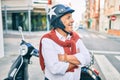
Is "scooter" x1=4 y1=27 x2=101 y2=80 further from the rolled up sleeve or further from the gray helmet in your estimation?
the gray helmet

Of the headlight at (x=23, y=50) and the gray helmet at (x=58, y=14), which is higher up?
the gray helmet at (x=58, y=14)

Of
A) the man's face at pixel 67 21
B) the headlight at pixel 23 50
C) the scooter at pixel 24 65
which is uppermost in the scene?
the man's face at pixel 67 21

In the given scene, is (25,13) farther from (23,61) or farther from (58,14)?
(58,14)

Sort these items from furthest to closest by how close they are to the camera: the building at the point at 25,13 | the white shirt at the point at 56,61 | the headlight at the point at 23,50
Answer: the building at the point at 25,13
the headlight at the point at 23,50
the white shirt at the point at 56,61

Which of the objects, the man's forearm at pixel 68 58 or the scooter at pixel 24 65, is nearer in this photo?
the man's forearm at pixel 68 58

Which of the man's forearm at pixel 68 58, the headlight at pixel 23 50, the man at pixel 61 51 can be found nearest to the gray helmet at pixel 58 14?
the man at pixel 61 51

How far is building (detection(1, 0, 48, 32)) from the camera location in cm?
2453

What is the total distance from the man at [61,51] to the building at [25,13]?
22.3 m

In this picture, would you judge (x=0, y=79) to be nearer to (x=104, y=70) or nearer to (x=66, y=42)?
(x=104, y=70)

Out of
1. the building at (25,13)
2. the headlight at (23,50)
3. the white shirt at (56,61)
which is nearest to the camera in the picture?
the white shirt at (56,61)

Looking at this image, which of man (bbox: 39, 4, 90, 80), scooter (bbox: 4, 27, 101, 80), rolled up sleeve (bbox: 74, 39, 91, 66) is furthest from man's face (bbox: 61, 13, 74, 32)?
scooter (bbox: 4, 27, 101, 80)

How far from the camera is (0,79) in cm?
511

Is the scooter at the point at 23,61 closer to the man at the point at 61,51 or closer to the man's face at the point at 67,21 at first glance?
the man at the point at 61,51

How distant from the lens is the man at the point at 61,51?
60.6 inches
